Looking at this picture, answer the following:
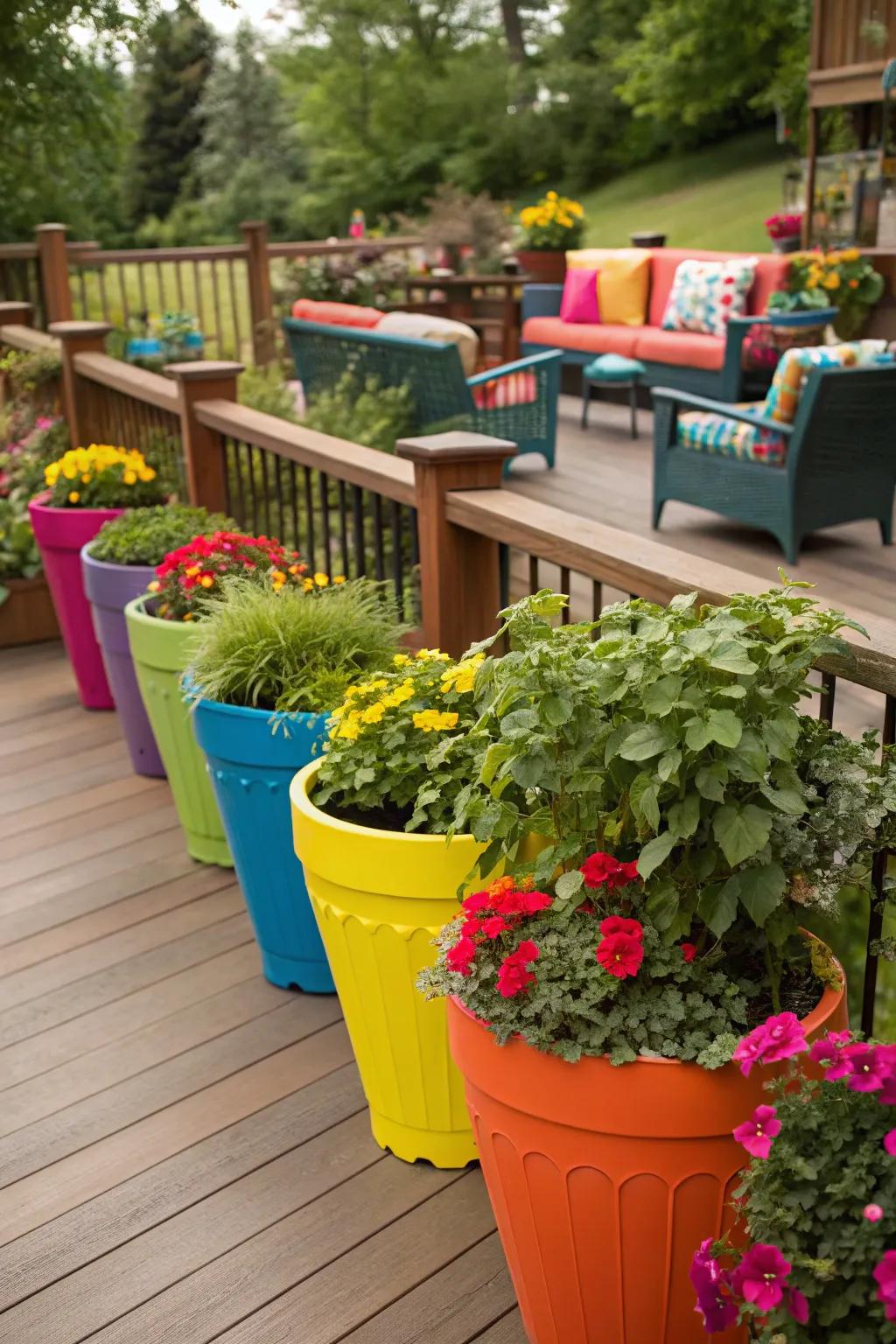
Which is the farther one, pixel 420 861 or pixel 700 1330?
pixel 420 861

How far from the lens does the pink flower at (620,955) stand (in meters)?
1.54

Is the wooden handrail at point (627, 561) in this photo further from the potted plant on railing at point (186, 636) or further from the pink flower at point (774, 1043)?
the potted plant on railing at point (186, 636)

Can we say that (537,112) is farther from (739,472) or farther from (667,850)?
(667,850)

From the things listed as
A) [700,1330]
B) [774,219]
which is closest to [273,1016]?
[700,1330]

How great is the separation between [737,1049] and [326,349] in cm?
548

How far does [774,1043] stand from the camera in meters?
1.38

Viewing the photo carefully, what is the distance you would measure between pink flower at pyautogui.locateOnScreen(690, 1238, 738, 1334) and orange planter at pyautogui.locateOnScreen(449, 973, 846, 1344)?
16 centimetres

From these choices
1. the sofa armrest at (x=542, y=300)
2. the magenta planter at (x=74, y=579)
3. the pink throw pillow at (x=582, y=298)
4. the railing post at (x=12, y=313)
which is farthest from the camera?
Answer: the sofa armrest at (x=542, y=300)

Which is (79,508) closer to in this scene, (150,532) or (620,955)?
(150,532)

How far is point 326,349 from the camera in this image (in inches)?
254

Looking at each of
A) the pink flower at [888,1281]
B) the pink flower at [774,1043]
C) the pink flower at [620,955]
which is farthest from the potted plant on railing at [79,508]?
the pink flower at [888,1281]

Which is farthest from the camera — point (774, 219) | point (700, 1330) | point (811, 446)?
point (774, 219)

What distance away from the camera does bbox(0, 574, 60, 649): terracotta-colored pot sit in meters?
4.98

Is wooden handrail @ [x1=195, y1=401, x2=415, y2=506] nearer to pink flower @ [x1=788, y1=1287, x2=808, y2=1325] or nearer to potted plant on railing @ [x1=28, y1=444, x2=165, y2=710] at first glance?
potted plant on railing @ [x1=28, y1=444, x2=165, y2=710]
